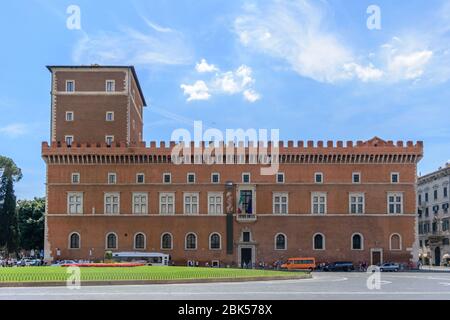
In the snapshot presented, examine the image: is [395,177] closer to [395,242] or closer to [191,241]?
[395,242]

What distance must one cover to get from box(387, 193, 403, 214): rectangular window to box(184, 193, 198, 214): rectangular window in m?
18.8

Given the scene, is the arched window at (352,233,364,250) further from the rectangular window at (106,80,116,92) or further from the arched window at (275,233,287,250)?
the rectangular window at (106,80,116,92)

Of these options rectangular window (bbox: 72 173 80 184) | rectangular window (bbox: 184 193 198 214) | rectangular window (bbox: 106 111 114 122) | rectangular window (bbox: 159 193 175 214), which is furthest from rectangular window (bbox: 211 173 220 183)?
rectangular window (bbox: 72 173 80 184)

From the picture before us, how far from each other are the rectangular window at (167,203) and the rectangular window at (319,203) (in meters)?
13.6

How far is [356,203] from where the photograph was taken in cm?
5888

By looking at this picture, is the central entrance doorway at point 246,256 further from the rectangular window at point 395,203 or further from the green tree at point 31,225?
the green tree at point 31,225

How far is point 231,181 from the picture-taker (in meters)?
59.3

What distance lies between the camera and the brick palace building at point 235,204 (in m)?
58.3

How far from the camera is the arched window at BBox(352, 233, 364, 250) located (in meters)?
58.0

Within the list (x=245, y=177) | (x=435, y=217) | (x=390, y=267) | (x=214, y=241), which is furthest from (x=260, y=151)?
(x=435, y=217)

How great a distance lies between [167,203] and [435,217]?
35.4m
